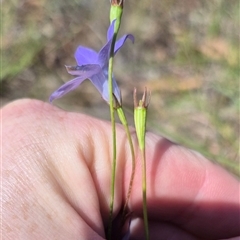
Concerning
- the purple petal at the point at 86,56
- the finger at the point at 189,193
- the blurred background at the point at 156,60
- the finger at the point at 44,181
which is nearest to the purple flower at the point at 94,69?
the purple petal at the point at 86,56

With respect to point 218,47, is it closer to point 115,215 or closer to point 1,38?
point 1,38

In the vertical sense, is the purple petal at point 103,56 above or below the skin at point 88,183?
above

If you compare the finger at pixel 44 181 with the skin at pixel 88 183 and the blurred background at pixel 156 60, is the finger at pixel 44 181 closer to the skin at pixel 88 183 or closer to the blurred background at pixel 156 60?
the skin at pixel 88 183

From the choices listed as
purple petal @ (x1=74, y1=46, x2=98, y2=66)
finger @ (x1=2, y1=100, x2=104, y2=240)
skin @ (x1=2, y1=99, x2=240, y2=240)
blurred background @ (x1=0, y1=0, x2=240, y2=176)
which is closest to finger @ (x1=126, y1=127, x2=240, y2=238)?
skin @ (x1=2, y1=99, x2=240, y2=240)

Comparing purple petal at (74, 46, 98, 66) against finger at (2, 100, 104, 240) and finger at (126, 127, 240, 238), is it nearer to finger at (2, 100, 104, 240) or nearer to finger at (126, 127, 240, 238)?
finger at (2, 100, 104, 240)

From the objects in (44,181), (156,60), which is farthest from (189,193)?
(156,60)

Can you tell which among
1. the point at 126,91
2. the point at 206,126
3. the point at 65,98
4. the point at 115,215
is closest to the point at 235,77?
the point at 206,126

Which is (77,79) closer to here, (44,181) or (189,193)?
(44,181)
